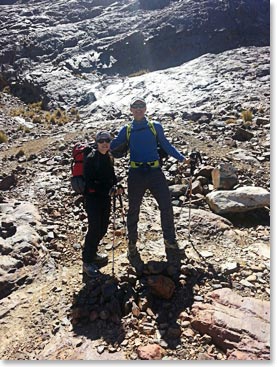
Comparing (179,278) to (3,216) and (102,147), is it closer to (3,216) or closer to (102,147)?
(102,147)

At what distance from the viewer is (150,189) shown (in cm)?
639

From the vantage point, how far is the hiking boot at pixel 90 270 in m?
6.40

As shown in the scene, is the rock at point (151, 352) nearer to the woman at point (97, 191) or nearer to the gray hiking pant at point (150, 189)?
the woman at point (97, 191)

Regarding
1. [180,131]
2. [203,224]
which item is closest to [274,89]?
[203,224]

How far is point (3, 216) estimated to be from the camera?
8.27 meters

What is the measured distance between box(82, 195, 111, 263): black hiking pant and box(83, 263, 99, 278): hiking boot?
0.08 metres

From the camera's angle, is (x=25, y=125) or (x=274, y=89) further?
(x=25, y=125)

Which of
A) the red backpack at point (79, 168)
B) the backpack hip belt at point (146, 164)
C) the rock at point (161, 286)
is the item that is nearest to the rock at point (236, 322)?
the rock at point (161, 286)

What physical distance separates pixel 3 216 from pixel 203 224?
14.0 feet

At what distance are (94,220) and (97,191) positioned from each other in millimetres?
481

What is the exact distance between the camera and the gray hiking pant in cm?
626

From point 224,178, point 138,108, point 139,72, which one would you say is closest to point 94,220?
point 138,108

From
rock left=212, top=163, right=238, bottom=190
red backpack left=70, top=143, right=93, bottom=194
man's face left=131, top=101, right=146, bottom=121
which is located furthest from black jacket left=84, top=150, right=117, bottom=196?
rock left=212, top=163, right=238, bottom=190

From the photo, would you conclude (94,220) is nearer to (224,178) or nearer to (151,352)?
(151,352)
